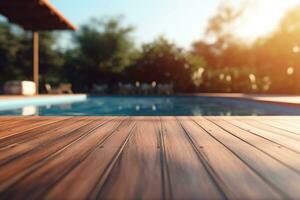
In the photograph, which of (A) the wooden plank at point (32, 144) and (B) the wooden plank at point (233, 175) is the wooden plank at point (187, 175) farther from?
(A) the wooden plank at point (32, 144)

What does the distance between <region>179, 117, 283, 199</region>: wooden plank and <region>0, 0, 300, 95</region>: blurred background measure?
15.4 m

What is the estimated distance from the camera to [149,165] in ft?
5.80

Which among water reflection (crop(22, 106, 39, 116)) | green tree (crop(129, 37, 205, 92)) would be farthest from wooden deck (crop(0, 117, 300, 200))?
green tree (crop(129, 37, 205, 92))

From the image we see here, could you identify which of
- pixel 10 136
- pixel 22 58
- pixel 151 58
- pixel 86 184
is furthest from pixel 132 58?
pixel 86 184

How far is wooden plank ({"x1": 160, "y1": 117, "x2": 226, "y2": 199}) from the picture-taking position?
1.32m

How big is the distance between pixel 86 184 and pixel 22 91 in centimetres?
1059

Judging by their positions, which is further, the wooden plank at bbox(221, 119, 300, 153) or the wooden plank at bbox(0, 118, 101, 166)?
the wooden plank at bbox(221, 119, 300, 153)

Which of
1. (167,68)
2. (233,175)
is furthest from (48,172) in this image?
(167,68)

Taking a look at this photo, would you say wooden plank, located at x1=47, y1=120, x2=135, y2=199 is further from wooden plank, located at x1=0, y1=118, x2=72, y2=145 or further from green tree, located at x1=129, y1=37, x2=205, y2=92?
green tree, located at x1=129, y1=37, x2=205, y2=92

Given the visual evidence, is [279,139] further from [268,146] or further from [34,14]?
[34,14]

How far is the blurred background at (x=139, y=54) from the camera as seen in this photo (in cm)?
1830

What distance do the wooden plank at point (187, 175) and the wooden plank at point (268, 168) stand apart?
29cm

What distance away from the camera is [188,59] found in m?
18.8

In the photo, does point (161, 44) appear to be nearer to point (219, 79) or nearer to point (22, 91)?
point (219, 79)
